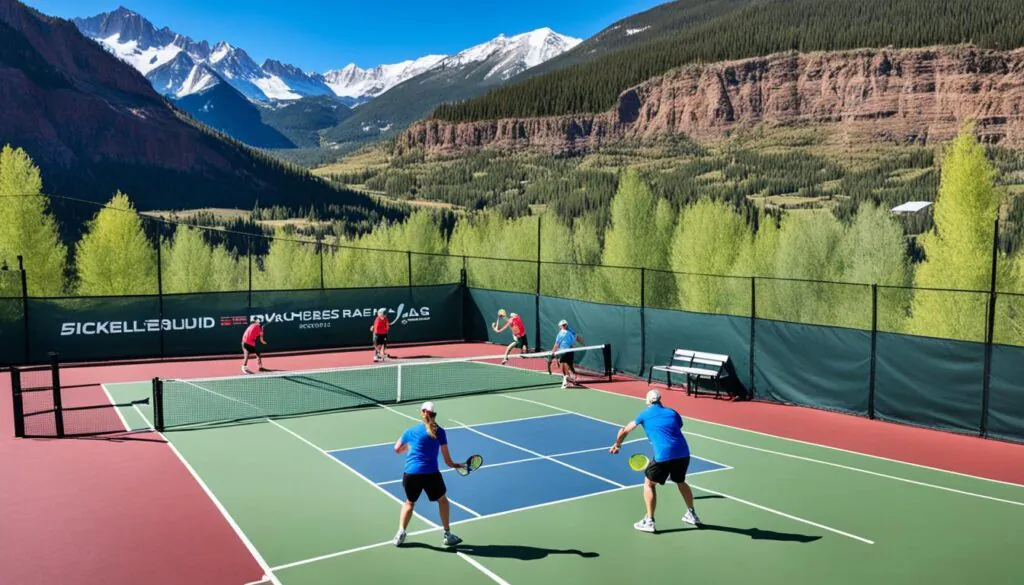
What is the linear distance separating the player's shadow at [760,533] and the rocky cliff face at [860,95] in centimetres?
15118

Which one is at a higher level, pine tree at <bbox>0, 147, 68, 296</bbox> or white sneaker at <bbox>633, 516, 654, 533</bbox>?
pine tree at <bbox>0, 147, 68, 296</bbox>

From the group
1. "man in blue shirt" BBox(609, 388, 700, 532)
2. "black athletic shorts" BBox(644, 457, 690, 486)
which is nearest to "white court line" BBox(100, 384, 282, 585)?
"man in blue shirt" BBox(609, 388, 700, 532)

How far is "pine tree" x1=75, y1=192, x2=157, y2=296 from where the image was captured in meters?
56.7

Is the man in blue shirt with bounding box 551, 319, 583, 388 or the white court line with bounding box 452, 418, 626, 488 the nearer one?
the white court line with bounding box 452, 418, 626, 488

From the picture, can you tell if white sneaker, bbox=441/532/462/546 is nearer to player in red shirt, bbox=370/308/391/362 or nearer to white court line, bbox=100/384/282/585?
white court line, bbox=100/384/282/585

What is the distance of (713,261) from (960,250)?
17.8 meters

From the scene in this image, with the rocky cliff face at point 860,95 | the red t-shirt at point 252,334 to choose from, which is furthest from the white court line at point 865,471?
the rocky cliff face at point 860,95

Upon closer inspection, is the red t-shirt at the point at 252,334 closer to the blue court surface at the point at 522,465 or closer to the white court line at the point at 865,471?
the blue court surface at the point at 522,465

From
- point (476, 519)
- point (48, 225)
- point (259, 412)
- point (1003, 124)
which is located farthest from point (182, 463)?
point (1003, 124)

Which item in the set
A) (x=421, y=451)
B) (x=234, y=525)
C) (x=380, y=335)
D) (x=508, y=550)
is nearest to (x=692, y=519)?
(x=508, y=550)

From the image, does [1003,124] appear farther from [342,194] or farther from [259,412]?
[259,412]

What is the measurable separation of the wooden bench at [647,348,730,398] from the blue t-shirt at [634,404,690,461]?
1062cm

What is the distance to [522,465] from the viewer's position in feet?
45.4

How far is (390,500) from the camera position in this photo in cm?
1191
